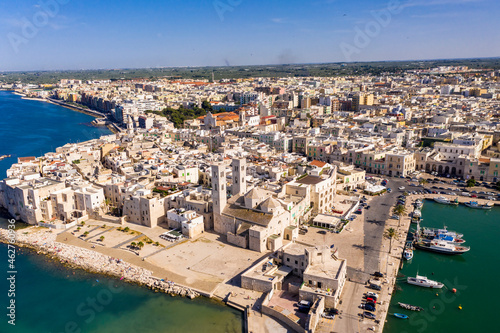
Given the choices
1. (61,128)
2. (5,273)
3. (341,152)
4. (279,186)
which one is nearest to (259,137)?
(341,152)

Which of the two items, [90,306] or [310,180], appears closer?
[90,306]

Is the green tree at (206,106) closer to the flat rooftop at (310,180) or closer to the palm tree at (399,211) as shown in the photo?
the flat rooftop at (310,180)

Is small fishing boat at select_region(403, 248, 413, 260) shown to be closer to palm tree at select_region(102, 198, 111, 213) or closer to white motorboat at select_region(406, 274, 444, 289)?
white motorboat at select_region(406, 274, 444, 289)

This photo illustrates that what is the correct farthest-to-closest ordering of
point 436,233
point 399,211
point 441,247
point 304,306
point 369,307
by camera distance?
point 399,211 < point 436,233 < point 441,247 < point 304,306 < point 369,307

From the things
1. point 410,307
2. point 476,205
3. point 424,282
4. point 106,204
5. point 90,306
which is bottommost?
point 90,306

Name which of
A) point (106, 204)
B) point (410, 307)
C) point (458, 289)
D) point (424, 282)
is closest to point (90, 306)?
point (106, 204)

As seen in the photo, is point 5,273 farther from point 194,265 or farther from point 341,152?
point 341,152

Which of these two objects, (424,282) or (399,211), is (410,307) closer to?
(424,282)
